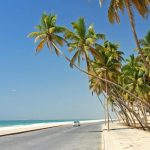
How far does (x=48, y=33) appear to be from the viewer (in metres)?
37.2

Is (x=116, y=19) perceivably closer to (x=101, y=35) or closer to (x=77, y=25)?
(x=77, y=25)

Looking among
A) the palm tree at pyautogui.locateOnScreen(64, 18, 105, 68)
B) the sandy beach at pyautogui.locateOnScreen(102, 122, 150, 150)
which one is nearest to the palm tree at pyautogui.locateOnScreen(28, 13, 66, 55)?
the palm tree at pyautogui.locateOnScreen(64, 18, 105, 68)

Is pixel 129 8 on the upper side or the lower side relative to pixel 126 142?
upper

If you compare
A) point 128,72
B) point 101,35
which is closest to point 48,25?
point 101,35

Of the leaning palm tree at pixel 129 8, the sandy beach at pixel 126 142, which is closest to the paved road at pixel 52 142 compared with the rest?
the sandy beach at pixel 126 142

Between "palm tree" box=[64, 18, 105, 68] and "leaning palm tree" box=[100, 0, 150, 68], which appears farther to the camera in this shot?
"palm tree" box=[64, 18, 105, 68]

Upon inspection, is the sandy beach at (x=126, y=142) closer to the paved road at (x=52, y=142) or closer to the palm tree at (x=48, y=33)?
the paved road at (x=52, y=142)

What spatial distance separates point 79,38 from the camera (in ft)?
129

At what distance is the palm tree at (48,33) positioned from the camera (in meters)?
36.9

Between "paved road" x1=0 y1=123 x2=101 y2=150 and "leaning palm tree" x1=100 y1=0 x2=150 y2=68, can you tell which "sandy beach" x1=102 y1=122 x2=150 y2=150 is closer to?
"paved road" x1=0 y1=123 x2=101 y2=150

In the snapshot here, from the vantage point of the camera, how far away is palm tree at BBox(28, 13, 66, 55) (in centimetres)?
3691

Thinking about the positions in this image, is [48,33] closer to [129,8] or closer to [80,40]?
[80,40]

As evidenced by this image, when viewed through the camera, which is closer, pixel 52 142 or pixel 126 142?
pixel 126 142

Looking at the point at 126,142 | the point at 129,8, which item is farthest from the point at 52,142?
the point at 129,8
